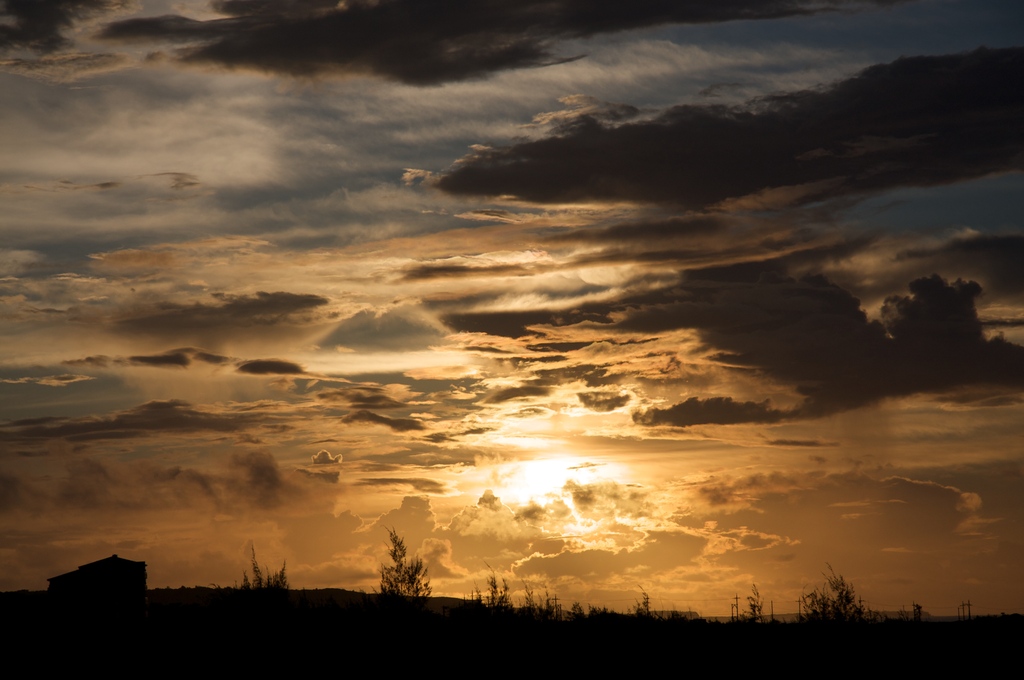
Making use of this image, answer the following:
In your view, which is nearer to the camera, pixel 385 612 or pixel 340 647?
pixel 340 647

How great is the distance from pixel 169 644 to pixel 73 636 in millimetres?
11093

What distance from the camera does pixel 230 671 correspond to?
3400 centimetres

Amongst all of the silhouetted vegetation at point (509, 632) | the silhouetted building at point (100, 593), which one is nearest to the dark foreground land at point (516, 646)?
the silhouetted vegetation at point (509, 632)

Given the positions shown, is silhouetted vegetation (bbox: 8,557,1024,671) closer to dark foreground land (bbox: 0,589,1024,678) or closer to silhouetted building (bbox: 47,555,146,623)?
dark foreground land (bbox: 0,589,1024,678)

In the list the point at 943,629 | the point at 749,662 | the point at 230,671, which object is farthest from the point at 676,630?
the point at 230,671

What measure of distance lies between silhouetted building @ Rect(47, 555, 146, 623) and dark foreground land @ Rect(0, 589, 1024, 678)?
15.9m

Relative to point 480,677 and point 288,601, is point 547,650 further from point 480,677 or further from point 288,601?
point 288,601

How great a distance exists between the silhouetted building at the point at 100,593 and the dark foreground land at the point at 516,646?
52.0 ft

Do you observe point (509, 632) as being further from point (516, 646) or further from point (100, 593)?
point (100, 593)

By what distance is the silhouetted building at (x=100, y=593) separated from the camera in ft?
188

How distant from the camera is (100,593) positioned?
58.0m

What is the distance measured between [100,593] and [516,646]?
3461cm

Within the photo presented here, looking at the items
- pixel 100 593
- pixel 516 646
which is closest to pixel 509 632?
pixel 516 646

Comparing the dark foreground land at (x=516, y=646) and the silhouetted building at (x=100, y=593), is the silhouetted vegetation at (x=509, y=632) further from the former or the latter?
the silhouetted building at (x=100, y=593)
